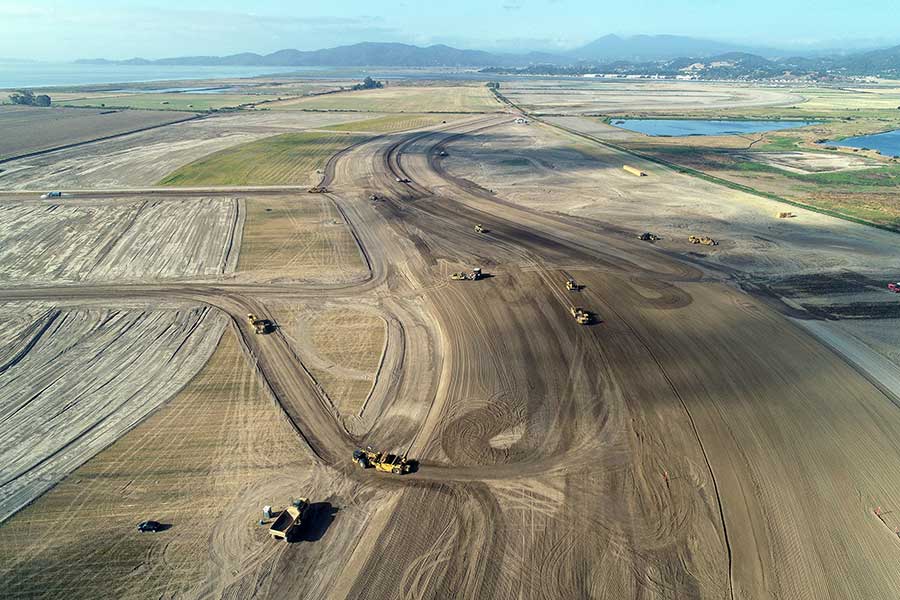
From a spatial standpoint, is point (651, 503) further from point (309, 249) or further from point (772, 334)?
point (309, 249)

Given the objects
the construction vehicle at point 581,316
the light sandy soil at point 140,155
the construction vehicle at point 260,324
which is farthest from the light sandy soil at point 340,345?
the light sandy soil at point 140,155

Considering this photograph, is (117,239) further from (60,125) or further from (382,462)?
(60,125)

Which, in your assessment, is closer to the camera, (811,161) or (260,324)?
(260,324)

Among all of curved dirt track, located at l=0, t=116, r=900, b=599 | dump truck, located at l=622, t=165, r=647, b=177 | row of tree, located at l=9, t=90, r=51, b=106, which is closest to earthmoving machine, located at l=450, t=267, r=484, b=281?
curved dirt track, located at l=0, t=116, r=900, b=599

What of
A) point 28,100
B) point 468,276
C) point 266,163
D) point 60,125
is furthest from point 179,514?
point 28,100

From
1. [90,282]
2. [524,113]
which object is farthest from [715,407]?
[524,113]

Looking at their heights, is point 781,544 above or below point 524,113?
below

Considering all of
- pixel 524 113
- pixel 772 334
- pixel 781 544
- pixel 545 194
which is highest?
pixel 524 113
